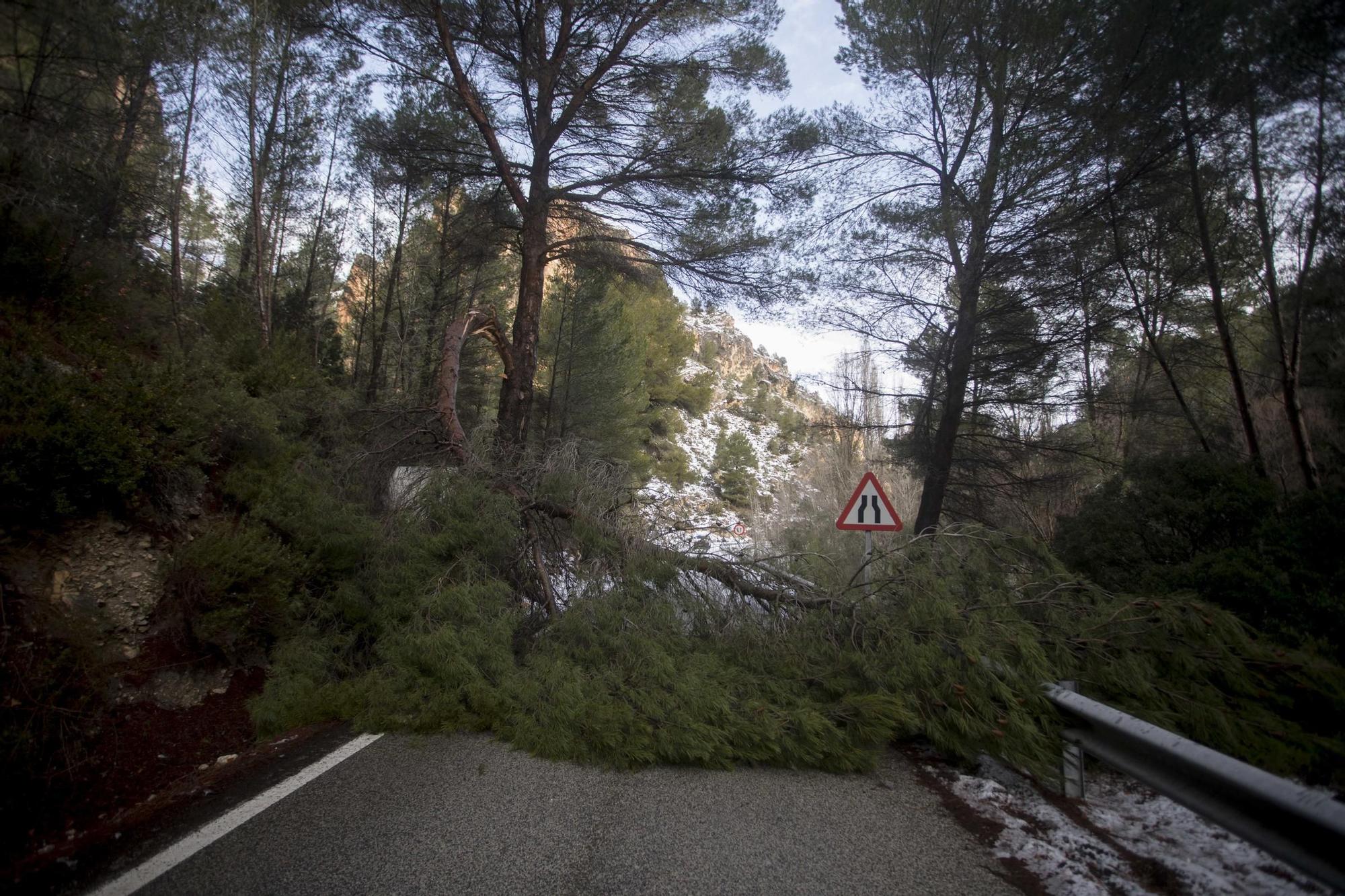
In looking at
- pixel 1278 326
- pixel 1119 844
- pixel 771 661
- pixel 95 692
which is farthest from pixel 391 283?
pixel 1119 844

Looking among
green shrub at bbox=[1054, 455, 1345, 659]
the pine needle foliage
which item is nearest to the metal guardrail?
the pine needle foliage

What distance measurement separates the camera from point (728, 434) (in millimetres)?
47219

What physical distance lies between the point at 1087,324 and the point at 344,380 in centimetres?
1732

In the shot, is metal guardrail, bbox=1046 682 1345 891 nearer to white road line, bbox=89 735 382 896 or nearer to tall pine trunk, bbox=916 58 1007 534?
white road line, bbox=89 735 382 896

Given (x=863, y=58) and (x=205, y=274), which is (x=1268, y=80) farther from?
(x=205, y=274)

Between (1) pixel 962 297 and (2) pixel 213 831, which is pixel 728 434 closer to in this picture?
(1) pixel 962 297

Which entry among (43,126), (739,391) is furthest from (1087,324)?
(739,391)

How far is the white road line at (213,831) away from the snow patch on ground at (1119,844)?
3.47 metres

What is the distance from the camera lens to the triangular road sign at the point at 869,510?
26.1ft

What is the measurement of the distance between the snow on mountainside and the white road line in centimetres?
305

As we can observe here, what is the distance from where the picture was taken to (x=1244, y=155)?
692 centimetres

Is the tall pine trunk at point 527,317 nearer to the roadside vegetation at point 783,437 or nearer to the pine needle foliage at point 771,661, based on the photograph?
the roadside vegetation at point 783,437

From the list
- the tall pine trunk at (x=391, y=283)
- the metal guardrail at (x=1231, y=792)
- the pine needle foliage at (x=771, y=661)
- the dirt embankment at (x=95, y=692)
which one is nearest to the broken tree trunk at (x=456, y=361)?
the pine needle foliage at (x=771, y=661)

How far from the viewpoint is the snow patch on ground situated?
95.4 inches
